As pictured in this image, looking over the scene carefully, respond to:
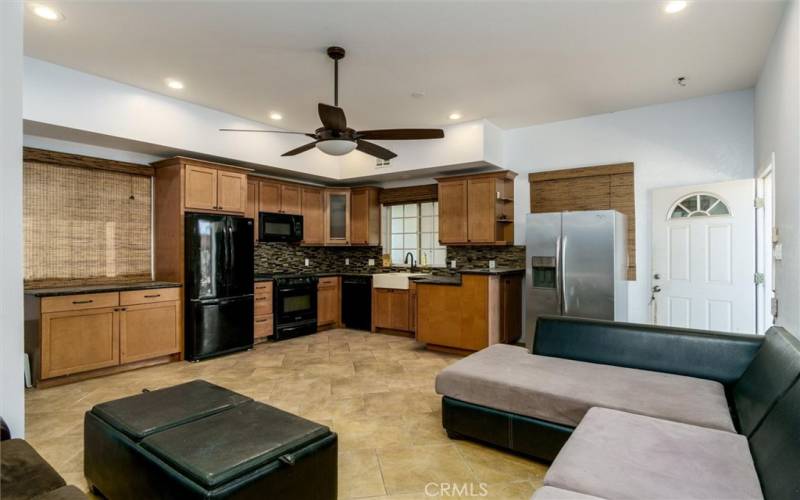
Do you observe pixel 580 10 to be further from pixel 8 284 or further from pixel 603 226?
pixel 8 284

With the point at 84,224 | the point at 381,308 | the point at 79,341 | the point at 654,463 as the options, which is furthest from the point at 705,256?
the point at 84,224

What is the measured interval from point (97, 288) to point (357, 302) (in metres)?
3.34

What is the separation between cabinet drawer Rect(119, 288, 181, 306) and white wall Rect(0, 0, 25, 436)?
2528mm

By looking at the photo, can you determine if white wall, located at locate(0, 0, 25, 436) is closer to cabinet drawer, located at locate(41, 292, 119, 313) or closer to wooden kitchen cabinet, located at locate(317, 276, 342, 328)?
cabinet drawer, located at locate(41, 292, 119, 313)

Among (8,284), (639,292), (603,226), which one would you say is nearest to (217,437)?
(8,284)

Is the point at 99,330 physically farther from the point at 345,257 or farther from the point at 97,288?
the point at 345,257

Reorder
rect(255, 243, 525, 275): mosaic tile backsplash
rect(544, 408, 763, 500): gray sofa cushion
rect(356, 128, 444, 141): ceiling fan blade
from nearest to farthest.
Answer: rect(544, 408, 763, 500): gray sofa cushion → rect(356, 128, 444, 141): ceiling fan blade → rect(255, 243, 525, 275): mosaic tile backsplash

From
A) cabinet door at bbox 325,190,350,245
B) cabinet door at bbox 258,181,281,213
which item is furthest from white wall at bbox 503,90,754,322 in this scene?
cabinet door at bbox 258,181,281,213

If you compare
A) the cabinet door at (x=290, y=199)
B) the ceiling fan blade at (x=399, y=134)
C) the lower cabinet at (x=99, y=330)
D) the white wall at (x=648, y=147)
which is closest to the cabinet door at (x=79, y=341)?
the lower cabinet at (x=99, y=330)

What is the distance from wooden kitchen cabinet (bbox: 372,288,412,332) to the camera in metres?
5.82

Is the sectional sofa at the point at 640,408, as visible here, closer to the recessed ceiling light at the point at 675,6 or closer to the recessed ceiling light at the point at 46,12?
the recessed ceiling light at the point at 675,6

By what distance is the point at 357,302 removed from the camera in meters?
6.32

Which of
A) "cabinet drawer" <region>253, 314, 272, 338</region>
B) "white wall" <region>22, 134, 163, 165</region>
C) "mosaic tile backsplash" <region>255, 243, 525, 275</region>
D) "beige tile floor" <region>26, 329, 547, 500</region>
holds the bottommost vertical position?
"beige tile floor" <region>26, 329, 547, 500</region>

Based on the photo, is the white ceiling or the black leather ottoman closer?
the black leather ottoman
